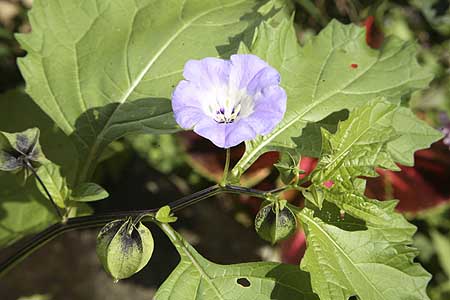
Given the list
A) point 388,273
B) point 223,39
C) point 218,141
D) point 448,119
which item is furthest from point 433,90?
point 218,141

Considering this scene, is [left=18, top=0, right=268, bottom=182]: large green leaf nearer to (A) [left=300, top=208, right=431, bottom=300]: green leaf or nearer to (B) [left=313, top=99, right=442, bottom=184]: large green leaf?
(B) [left=313, top=99, right=442, bottom=184]: large green leaf

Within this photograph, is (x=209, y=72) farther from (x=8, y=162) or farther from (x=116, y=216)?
(x=8, y=162)

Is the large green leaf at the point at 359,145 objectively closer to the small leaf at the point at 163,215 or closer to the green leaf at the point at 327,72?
the green leaf at the point at 327,72

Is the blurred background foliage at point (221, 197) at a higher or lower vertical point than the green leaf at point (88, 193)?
lower

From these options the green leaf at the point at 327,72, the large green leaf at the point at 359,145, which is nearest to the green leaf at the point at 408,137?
the green leaf at the point at 327,72

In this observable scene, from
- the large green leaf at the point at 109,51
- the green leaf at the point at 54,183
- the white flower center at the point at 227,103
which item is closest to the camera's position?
the white flower center at the point at 227,103

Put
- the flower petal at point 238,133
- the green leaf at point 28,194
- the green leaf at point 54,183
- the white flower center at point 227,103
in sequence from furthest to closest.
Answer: the green leaf at point 28,194, the green leaf at point 54,183, the white flower center at point 227,103, the flower petal at point 238,133

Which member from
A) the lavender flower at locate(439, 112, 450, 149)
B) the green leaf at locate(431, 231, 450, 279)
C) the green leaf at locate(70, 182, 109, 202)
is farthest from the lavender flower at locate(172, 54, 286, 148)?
the green leaf at locate(431, 231, 450, 279)
